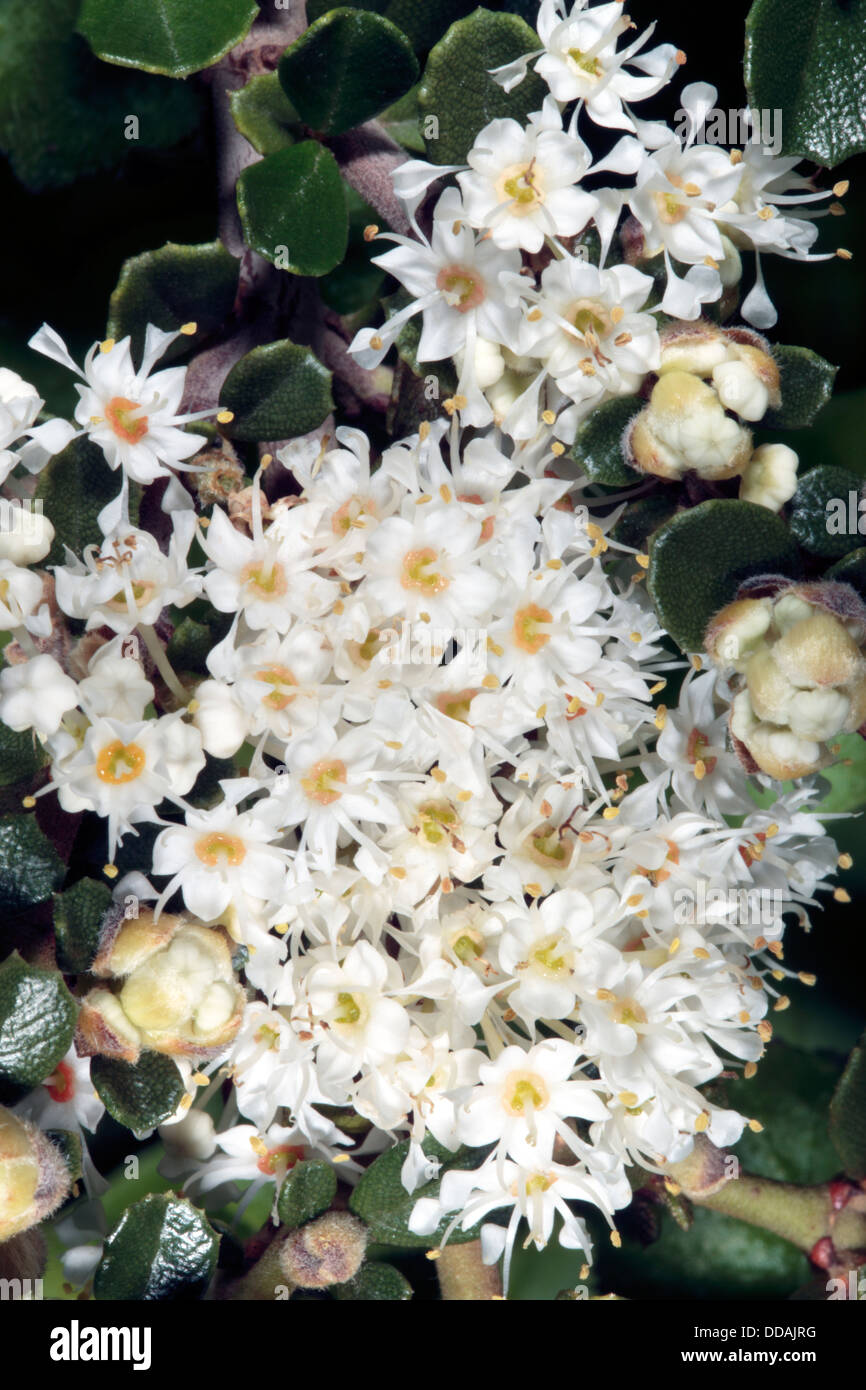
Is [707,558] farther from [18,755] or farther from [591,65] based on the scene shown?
[18,755]

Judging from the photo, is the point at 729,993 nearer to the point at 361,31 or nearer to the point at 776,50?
the point at 776,50

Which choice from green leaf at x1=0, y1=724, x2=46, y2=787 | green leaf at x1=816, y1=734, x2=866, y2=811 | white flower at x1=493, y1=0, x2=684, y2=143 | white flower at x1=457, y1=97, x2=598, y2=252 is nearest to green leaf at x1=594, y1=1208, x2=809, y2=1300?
green leaf at x1=816, y1=734, x2=866, y2=811

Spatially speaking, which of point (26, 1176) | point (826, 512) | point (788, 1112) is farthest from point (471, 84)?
point (788, 1112)

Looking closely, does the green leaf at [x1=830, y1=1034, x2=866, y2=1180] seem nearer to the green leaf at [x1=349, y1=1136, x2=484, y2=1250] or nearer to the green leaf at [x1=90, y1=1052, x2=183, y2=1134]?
the green leaf at [x1=349, y1=1136, x2=484, y2=1250]

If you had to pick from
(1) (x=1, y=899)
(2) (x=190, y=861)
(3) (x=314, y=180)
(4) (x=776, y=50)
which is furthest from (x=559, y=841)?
(4) (x=776, y=50)
